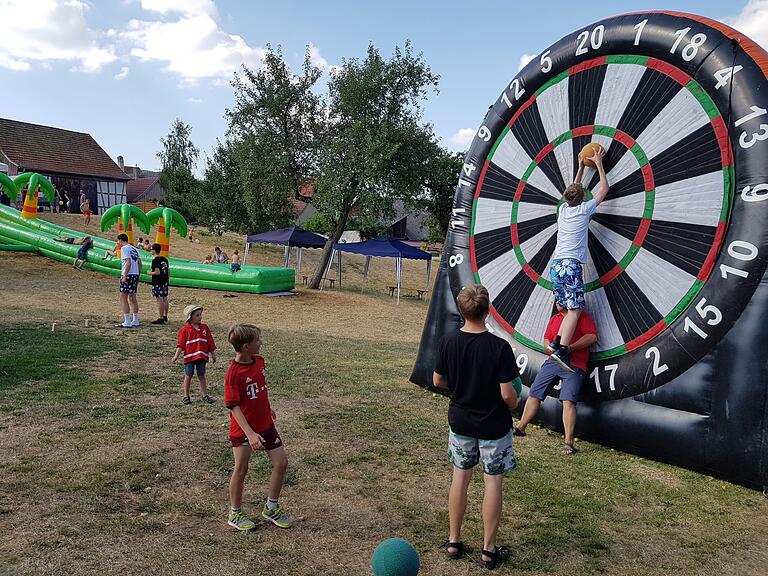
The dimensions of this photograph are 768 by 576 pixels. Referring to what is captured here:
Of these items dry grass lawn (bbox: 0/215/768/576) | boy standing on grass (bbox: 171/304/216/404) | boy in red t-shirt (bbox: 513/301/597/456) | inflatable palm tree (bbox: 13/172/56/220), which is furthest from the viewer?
inflatable palm tree (bbox: 13/172/56/220)

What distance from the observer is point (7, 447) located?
5875mm

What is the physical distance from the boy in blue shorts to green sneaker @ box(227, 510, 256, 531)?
3679 mm

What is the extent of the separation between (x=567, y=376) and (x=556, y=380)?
256 millimetres

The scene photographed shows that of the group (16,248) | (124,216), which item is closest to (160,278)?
(124,216)

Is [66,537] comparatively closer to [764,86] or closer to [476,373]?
[476,373]

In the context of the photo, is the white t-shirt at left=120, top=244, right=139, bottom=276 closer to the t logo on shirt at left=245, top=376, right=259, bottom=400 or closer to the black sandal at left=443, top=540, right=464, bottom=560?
the t logo on shirt at left=245, top=376, right=259, bottom=400

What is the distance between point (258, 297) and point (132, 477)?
17820mm

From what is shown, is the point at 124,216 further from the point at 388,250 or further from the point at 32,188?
the point at 388,250

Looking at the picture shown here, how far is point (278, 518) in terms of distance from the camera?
4.55 meters

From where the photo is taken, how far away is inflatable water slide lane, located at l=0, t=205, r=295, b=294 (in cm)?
2303

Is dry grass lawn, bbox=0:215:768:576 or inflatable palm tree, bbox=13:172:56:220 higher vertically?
inflatable palm tree, bbox=13:172:56:220

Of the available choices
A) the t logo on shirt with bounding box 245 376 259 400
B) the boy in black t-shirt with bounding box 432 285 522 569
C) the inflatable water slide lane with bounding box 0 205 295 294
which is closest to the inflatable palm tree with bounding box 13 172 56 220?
the inflatable water slide lane with bounding box 0 205 295 294

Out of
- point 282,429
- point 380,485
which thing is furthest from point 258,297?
point 380,485

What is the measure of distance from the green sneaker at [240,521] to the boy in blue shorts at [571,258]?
3.68 m
